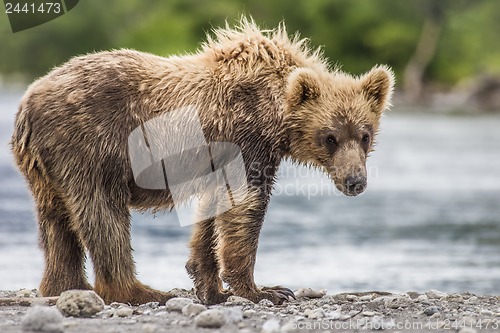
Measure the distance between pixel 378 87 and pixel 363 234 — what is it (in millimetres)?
8169

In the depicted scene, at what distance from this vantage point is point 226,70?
797cm

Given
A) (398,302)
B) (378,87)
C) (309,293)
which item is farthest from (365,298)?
(378,87)

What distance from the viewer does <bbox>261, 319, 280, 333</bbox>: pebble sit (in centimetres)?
632

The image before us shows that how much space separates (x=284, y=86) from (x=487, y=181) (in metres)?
17.3

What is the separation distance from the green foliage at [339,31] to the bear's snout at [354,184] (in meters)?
65.0

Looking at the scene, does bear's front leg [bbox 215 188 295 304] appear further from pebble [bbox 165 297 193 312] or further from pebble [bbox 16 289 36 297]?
pebble [bbox 16 289 36 297]

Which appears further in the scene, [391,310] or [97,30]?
[97,30]

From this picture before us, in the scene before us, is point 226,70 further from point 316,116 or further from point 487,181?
point 487,181

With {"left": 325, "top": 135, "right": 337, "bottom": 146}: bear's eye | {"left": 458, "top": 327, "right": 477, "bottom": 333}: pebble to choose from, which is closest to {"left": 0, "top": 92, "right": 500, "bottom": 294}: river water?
{"left": 325, "top": 135, "right": 337, "bottom": 146}: bear's eye

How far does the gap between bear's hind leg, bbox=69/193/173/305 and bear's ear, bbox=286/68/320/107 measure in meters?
1.54

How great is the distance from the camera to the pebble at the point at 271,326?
6.32 meters

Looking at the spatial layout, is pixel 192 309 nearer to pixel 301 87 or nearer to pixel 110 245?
pixel 110 245

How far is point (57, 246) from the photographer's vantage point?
25.3 ft

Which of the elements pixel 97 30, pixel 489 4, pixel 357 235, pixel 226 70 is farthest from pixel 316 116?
pixel 97 30
